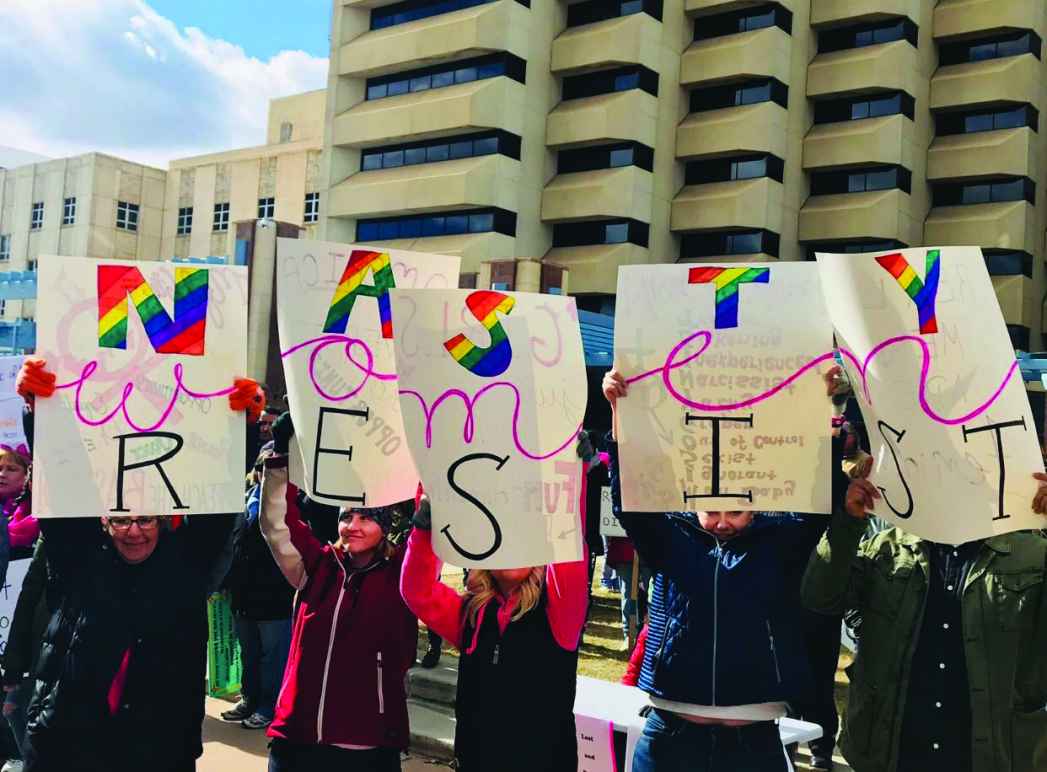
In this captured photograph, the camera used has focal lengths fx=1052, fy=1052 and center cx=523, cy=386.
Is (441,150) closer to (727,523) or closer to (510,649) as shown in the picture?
(727,523)

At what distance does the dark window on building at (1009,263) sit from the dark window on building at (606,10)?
46.7 ft

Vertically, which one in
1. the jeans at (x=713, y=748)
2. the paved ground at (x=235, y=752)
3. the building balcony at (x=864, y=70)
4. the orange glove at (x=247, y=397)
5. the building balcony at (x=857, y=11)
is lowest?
the paved ground at (x=235, y=752)

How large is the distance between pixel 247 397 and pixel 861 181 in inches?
1457

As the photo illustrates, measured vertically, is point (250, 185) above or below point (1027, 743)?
above

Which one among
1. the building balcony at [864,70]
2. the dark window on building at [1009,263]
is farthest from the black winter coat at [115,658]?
the building balcony at [864,70]

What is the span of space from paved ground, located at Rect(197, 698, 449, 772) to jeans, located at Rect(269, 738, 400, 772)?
100 inches

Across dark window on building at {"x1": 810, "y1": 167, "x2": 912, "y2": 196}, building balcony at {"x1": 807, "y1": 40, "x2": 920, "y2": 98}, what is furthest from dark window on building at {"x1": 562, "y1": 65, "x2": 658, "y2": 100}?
dark window on building at {"x1": 810, "y1": 167, "x2": 912, "y2": 196}

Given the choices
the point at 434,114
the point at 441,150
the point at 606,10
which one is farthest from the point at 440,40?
the point at 606,10

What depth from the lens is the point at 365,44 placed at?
39062 millimetres

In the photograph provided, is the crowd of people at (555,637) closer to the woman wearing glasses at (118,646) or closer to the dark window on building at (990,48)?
the woman wearing glasses at (118,646)

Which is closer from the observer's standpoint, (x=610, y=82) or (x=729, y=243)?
(x=610, y=82)

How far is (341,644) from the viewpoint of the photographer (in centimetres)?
383

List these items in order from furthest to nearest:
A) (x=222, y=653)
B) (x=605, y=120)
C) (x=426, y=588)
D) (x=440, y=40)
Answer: (x=440, y=40)
(x=605, y=120)
(x=222, y=653)
(x=426, y=588)

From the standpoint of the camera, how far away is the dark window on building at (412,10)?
123 feet
